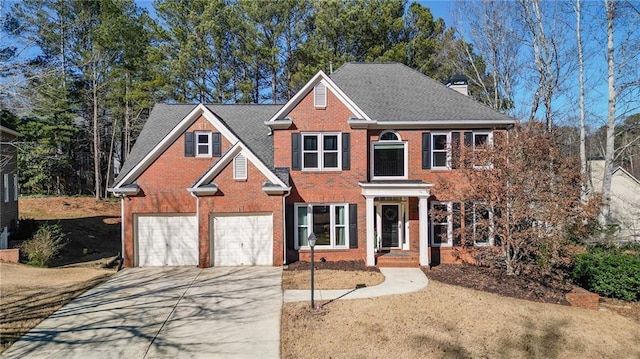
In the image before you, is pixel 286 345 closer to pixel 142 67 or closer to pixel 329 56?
pixel 329 56

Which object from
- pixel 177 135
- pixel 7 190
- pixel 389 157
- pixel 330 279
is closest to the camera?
pixel 330 279

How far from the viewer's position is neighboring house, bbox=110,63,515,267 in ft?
45.2

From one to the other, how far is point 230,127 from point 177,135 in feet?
8.50

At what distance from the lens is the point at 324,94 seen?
14516 mm

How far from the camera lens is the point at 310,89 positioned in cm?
1452

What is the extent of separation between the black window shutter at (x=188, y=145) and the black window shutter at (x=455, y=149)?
1059 centimetres

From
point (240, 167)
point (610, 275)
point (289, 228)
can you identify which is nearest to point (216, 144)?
point (240, 167)

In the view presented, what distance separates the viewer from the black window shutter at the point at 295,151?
47.8ft

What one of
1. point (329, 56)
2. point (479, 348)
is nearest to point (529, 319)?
point (479, 348)

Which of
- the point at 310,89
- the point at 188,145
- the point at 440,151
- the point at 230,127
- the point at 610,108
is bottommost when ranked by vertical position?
the point at 440,151

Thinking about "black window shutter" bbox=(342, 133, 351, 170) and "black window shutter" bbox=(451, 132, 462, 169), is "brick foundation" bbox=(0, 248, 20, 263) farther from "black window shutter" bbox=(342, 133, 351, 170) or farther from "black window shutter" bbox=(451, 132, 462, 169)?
"black window shutter" bbox=(451, 132, 462, 169)

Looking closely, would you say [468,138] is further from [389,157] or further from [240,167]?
[240,167]

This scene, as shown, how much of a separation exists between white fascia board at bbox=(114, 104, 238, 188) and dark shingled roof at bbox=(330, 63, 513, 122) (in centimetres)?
575

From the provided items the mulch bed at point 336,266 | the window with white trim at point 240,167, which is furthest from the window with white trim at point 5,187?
the mulch bed at point 336,266
